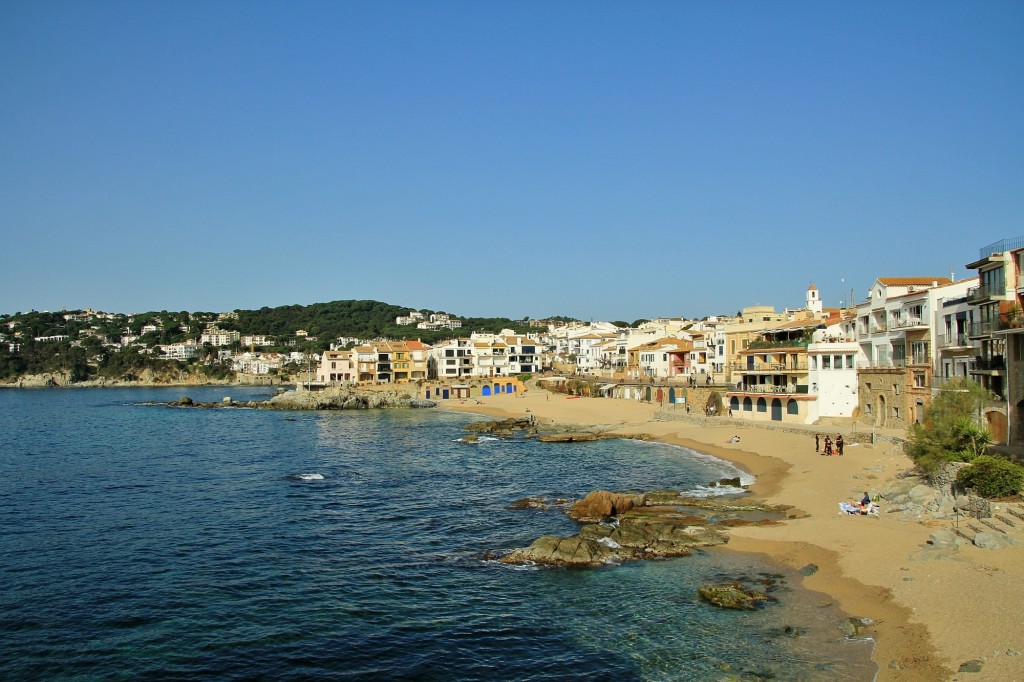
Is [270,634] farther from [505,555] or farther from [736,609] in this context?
[736,609]

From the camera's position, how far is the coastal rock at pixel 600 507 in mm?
30359

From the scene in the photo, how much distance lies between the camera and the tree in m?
29.0

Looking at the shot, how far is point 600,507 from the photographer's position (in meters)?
30.5

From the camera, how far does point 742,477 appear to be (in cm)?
3894

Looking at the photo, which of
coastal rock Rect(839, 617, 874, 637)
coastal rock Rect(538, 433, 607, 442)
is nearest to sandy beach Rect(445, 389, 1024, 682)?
coastal rock Rect(839, 617, 874, 637)

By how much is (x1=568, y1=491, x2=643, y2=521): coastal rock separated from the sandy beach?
5373 mm

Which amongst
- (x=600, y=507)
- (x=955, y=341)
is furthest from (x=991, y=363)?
(x=600, y=507)

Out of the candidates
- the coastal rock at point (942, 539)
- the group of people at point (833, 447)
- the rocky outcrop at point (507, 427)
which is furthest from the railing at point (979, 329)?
the rocky outcrop at point (507, 427)

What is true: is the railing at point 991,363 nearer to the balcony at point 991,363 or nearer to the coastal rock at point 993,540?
the balcony at point 991,363

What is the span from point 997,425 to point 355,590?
99.2 feet

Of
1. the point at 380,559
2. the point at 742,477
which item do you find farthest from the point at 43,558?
the point at 742,477

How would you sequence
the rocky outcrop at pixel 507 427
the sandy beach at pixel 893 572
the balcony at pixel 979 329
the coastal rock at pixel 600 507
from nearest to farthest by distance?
1. the sandy beach at pixel 893 572
2. the coastal rock at pixel 600 507
3. the balcony at pixel 979 329
4. the rocky outcrop at pixel 507 427

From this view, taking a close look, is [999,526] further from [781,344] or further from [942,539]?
[781,344]

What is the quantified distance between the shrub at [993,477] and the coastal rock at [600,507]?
13224 millimetres
